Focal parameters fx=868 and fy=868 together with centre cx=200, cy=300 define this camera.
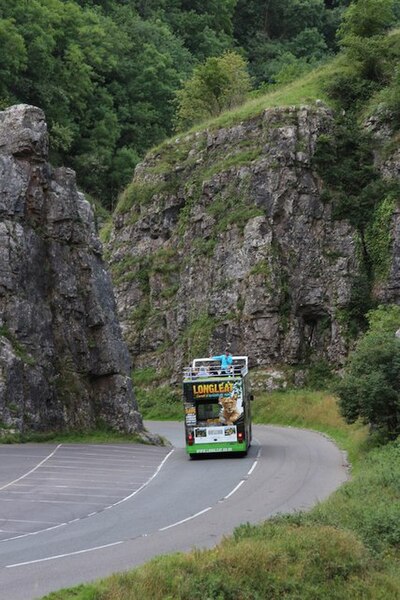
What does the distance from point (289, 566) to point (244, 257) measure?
44.1 meters

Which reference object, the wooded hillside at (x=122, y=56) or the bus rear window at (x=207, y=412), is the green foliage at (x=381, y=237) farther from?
the bus rear window at (x=207, y=412)

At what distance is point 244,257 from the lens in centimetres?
5812

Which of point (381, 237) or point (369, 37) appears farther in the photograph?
point (369, 37)

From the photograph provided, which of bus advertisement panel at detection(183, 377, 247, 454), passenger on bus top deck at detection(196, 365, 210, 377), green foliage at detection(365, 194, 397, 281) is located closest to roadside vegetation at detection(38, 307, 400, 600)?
bus advertisement panel at detection(183, 377, 247, 454)

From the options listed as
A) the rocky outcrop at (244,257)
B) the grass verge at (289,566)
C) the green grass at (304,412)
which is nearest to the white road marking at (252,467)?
the green grass at (304,412)

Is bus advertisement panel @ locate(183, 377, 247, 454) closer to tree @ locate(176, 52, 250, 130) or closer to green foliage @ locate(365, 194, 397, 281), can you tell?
green foliage @ locate(365, 194, 397, 281)

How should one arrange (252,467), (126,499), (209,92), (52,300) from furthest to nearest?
1. (209,92)
2. (52,300)
3. (252,467)
4. (126,499)

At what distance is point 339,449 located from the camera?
36688 mm

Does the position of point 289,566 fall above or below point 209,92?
below

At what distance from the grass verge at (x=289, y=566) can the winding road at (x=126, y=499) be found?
1.30 metres

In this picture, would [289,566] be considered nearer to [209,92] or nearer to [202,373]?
[202,373]

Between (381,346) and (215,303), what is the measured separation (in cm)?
2837

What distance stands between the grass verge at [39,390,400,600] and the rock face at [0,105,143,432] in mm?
24830

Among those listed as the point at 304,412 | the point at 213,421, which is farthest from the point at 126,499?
the point at 304,412
